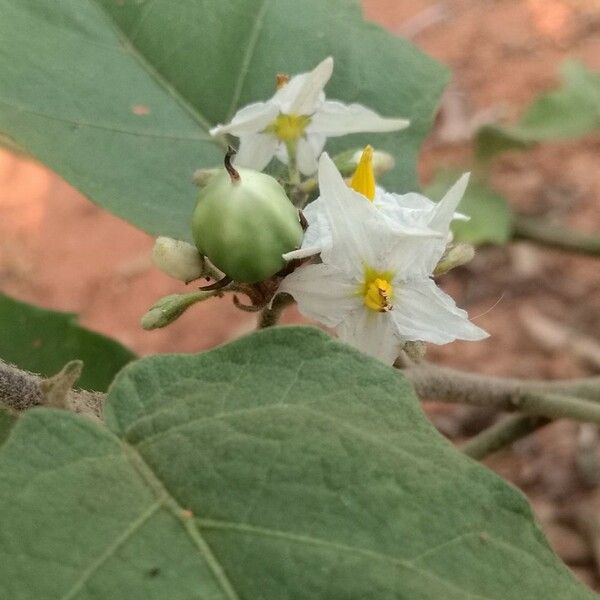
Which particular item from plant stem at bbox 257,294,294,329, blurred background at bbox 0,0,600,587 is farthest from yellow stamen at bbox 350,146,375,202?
blurred background at bbox 0,0,600,587

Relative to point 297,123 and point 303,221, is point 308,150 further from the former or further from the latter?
point 303,221

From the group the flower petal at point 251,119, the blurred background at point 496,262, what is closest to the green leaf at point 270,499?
the flower petal at point 251,119

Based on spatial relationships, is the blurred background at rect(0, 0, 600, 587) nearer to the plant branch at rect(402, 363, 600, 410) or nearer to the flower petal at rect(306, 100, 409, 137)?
the plant branch at rect(402, 363, 600, 410)

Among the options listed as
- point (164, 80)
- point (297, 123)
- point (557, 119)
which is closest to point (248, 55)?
point (164, 80)

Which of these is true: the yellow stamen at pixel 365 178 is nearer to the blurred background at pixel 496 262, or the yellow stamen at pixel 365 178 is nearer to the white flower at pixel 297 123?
the white flower at pixel 297 123

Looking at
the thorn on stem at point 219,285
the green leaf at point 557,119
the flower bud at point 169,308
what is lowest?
the green leaf at point 557,119

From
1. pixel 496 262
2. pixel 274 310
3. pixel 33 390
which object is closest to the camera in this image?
pixel 33 390
